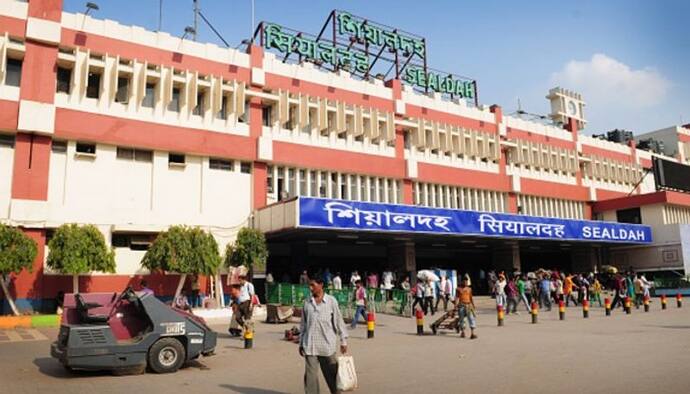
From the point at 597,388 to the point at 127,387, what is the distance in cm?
715

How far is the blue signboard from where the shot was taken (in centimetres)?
2494

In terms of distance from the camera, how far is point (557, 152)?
142 feet

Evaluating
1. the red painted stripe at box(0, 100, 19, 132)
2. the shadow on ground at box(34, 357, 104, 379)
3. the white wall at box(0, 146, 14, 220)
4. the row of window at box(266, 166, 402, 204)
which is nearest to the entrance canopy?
the row of window at box(266, 166, 402, 204)

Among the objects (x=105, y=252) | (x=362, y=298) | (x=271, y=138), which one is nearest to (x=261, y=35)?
(x=271, y=138)

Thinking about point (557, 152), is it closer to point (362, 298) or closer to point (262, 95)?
point (262, 95)

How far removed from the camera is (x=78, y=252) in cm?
2112

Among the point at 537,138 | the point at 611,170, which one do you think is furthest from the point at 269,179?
the point at 611,170

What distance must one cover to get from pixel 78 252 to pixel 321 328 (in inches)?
677

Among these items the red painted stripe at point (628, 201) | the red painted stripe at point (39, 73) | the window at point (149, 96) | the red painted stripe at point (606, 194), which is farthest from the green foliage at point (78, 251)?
the red painted stripe at point (606, 194)

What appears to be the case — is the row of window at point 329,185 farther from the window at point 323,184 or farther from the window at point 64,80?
the window at point 64,80

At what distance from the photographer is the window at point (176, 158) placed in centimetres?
2647

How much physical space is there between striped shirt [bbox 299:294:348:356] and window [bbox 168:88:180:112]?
853 inches

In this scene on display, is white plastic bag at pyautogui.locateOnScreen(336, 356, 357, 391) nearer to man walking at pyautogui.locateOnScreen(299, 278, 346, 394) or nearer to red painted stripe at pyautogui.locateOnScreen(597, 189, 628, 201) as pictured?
man walking at pyautogui.locateOnScreen(299, 278, 346, 394)

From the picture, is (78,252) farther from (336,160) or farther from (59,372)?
(336,160)
